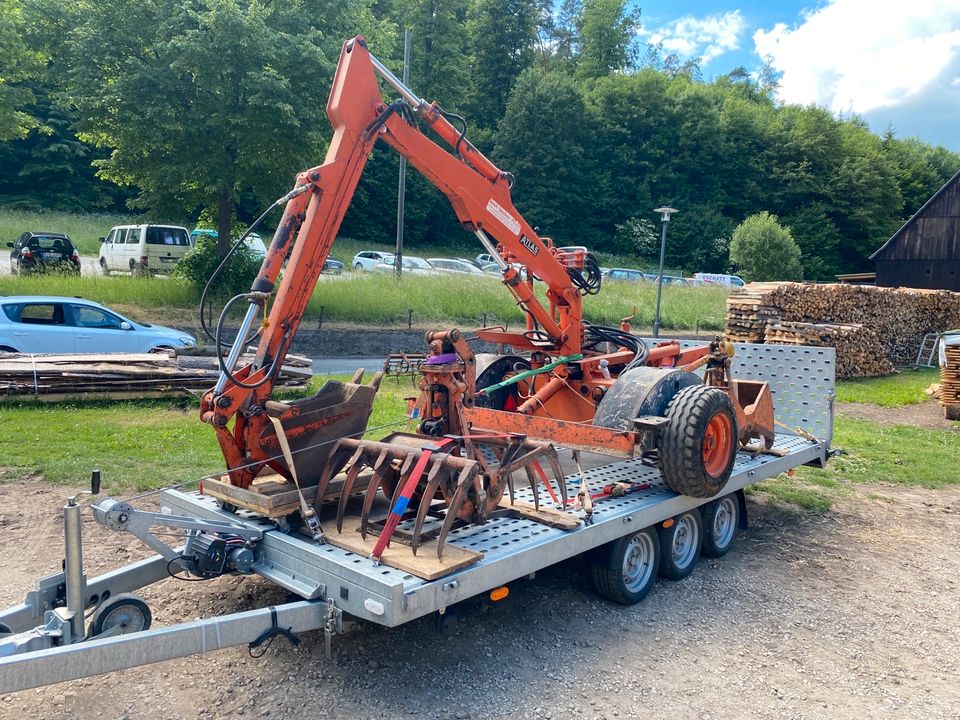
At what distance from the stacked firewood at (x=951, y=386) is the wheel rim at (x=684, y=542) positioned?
10417mm

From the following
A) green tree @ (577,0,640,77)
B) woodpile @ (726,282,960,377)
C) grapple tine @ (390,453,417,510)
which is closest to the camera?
grapple tine @ (390,453,417,510)

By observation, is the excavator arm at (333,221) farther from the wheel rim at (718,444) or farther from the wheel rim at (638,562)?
the wheel rim at (638,562)

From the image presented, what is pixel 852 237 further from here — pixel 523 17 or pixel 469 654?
pixel 469 654

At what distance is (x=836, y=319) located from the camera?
2039 centimetres

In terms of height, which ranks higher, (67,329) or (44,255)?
(44,255)

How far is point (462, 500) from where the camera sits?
4.32 metres

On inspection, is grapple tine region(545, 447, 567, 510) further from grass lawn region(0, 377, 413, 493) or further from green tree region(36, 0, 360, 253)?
green tree region(36, 0, 360, 253)

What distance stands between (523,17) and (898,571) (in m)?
71.0

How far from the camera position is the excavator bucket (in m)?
A: 4.27

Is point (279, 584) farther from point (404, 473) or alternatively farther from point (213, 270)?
point (213, 270)

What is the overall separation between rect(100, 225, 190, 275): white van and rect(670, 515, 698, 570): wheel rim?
21882mm

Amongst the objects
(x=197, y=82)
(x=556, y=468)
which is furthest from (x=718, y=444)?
(x=197, y=82)

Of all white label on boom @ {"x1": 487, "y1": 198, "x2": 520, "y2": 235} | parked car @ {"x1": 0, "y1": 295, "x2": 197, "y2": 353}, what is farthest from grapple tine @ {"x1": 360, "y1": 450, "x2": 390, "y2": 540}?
parked car @ {"x1": 0, "y1": 295, "x2": 197, "y2": 353}

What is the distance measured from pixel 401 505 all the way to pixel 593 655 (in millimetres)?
1624
